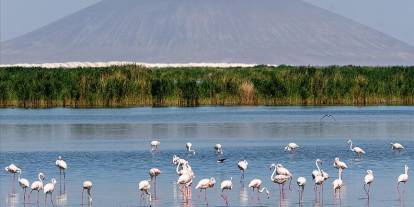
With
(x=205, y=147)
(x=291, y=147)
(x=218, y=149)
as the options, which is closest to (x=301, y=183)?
(x=218, y=149)

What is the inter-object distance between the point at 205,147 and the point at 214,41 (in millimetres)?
149483

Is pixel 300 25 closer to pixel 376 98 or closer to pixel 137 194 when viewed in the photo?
pixel 376 98

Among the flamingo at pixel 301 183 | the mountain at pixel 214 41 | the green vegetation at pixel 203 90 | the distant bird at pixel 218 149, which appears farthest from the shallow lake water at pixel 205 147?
the mountain at pixel 214 41

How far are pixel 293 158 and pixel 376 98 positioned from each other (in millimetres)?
22210

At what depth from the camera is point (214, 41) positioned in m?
180

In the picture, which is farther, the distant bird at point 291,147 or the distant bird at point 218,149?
the distant bird at point 291,147

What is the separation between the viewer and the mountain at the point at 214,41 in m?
170

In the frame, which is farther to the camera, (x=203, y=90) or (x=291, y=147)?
(x=203, y=90)

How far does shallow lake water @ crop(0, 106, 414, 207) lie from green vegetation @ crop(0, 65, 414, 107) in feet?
3.83

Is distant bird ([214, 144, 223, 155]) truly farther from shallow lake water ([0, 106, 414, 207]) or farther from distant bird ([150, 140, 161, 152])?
distant bird ([150, 140, 161, 152])

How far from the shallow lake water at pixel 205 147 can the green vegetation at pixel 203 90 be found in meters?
1.17

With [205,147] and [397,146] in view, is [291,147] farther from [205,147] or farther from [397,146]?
[205,147]

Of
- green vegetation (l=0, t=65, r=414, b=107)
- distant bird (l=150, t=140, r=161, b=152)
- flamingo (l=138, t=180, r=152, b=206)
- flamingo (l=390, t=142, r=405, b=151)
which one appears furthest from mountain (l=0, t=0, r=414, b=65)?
flamingo (l=138, t=180, r=152, b=206)

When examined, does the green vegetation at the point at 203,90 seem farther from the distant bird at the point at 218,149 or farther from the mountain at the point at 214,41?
the mountain at the point at 214,41
